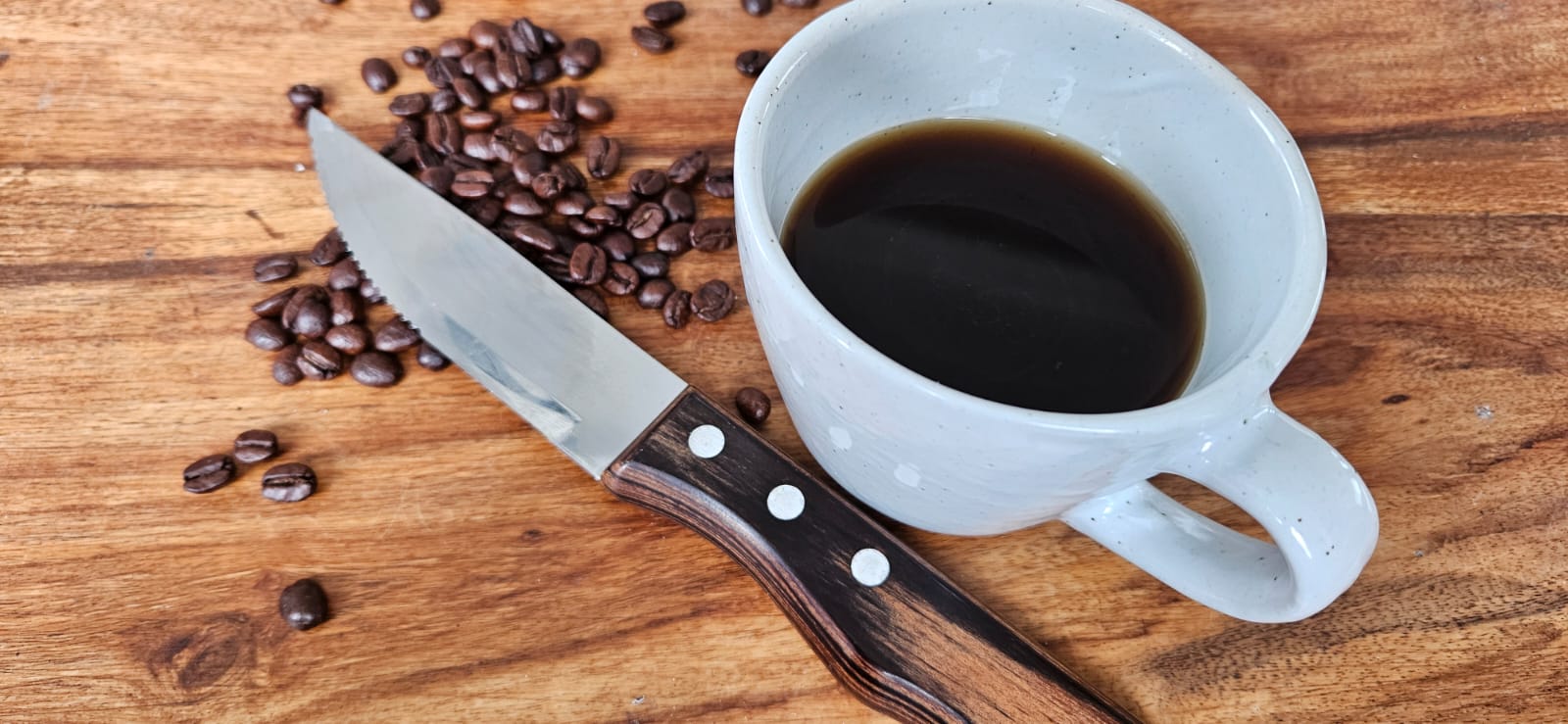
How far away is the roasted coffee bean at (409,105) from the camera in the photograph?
123cm

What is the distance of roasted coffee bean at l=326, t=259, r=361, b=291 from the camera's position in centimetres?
110

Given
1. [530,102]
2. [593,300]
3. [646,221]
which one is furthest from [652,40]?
[593,300]

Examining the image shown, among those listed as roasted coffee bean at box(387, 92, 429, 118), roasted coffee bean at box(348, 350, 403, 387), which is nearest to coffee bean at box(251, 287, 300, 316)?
roasted coffee bean at box(348, 350, 403, 387)

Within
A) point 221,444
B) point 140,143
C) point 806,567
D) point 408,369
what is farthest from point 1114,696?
point 140,143

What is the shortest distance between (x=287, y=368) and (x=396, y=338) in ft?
0.38

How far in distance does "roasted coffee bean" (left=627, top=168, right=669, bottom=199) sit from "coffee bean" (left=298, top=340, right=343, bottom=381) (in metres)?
0.37

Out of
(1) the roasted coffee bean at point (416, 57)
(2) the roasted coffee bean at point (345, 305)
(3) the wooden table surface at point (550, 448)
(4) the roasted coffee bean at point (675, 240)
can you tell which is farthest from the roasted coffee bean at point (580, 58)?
(2) the roasted coffee bean at point (345, 305)

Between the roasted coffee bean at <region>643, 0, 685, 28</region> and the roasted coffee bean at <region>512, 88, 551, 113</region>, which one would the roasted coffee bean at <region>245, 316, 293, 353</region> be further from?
the roasted coffee bean at <region>643, 0, 685, 28</region>

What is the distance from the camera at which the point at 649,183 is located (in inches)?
46.0

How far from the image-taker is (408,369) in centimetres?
108

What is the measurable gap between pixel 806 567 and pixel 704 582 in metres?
0.11

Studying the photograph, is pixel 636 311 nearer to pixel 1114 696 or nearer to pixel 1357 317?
pixel 1114 696

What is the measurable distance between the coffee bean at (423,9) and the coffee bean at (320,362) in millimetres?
513

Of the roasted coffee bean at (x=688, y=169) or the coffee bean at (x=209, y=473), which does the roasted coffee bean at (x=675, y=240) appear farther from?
the coffee bean at (x=209, y=473)
